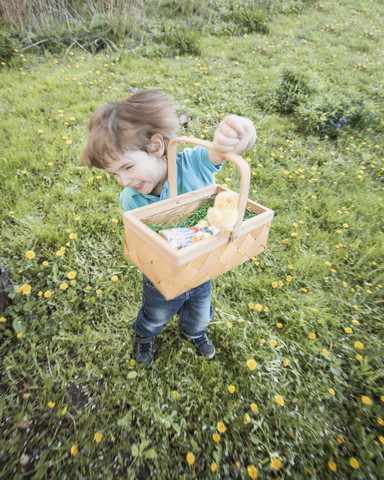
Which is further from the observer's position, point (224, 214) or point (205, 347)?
point (205, 347)

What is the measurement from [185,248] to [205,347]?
1118 millimetres

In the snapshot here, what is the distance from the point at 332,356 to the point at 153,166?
5.35 ft

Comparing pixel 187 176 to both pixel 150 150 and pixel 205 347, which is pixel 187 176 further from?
pixel 205 347

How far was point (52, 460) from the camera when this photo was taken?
136 cm

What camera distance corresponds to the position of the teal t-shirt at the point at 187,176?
1.32m

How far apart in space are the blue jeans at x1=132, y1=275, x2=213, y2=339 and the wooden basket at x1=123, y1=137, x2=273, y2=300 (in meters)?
0.40

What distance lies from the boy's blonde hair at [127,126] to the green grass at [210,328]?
108 centimetres

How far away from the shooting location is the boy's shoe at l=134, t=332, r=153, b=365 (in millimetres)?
1711

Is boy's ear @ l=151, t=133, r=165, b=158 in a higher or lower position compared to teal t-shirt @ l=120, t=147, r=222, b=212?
higher

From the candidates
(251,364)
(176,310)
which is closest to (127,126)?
(176,310)

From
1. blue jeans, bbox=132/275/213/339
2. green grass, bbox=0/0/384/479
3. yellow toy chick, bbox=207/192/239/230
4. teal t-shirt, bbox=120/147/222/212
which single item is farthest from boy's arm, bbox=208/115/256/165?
green grass, bbox=0/0/384/479

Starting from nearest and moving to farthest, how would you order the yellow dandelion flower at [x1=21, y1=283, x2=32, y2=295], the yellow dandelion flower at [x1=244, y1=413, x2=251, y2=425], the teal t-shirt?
the teal t-shirt, the yellow dandelion flower at [x1=244, y1=413, x2=251, y2=425], the yellow dandelion flower at [x1=21, y1=283, x2=32, y2=295]

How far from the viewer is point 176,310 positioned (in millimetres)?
1524

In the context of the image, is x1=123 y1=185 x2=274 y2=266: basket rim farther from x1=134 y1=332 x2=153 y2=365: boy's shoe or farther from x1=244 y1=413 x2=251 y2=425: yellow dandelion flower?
x1=244 y1=413 x2=251 y2=425: yellow dandelion flower
